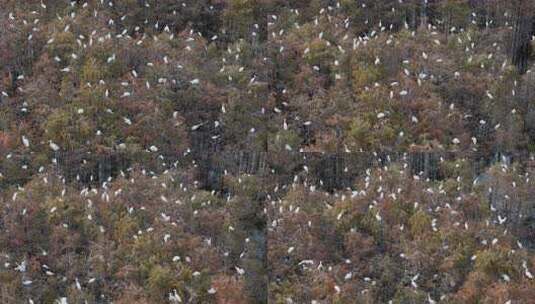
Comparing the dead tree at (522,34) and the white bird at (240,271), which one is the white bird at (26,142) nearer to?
the white bird at (240,271)

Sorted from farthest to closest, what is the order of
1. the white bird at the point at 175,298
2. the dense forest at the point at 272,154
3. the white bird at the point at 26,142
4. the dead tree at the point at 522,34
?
1. the dead tree at the point at 522,34
2. the white bird at the point at 26,142
3. the dense forest at the point at 272,154
4. the white bird at the point at 175,298

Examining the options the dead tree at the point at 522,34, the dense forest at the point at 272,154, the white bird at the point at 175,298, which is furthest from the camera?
the dead tree at the point at 522,34

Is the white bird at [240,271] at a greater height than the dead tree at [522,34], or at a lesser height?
lesser

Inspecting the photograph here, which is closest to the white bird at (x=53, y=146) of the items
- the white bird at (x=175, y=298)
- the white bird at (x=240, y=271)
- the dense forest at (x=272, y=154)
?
the dense forest at (x=272, y=154)

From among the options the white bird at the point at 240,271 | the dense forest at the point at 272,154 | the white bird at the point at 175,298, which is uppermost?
the dense forest at the point at 272,154

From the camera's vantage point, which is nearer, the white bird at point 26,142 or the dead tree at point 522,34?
the white bird at point 26,142

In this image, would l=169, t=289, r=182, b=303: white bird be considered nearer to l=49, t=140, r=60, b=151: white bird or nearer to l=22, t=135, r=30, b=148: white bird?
l=49, t=140, r=60, b=151: white bird

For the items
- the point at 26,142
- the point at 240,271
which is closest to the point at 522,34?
the point at 240,271

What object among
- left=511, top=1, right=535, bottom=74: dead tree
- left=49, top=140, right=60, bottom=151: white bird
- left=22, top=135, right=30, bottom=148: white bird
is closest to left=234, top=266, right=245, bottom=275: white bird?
left=49, top=140, right=60, bottom=151: white bird

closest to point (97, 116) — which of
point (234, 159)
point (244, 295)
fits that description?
point (234, 159)
